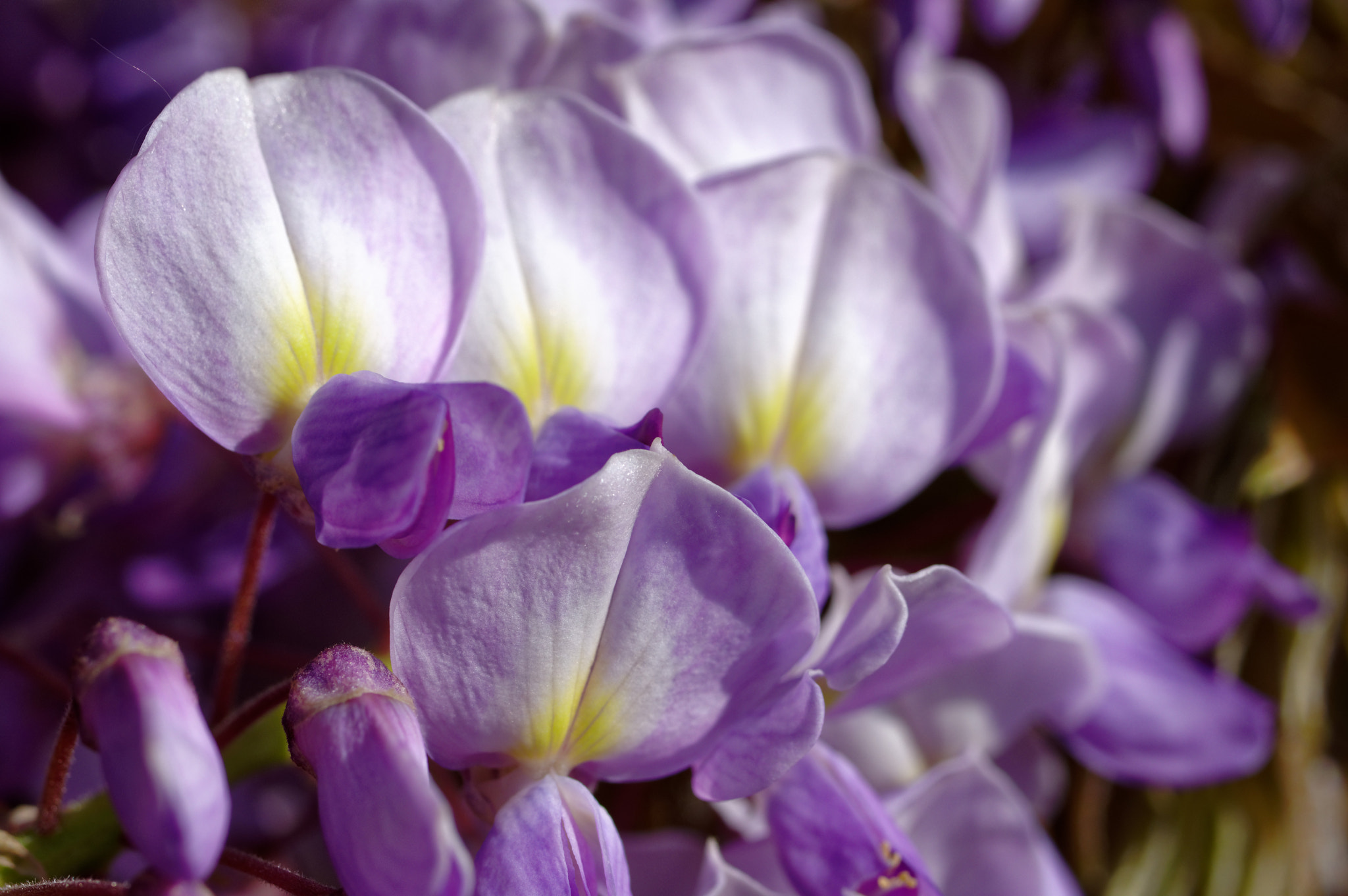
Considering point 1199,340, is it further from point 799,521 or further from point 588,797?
point 588,797

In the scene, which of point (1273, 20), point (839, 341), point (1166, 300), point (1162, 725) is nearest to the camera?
point (839, 341)

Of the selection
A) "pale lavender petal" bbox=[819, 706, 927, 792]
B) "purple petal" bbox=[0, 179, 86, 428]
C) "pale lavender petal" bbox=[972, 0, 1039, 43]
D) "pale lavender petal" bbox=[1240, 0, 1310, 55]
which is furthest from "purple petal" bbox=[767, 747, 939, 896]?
"pale lavender petal" bbox=[1240, 0, 1310, 55]

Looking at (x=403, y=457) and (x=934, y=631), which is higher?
(x=403, y=457)

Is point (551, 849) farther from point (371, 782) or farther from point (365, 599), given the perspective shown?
point (365, 599)

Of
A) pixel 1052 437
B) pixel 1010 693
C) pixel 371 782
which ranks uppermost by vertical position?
pixel 371 782

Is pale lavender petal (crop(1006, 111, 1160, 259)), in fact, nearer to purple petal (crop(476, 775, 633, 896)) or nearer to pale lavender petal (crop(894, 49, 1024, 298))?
pale lavender petal (crop(894, 49, 1024, 298))

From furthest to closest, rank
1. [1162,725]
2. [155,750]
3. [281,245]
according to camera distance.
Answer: [1162,725]
[281,245]
[155,750]

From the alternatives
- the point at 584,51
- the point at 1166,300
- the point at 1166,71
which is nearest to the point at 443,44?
the point at 584,51
